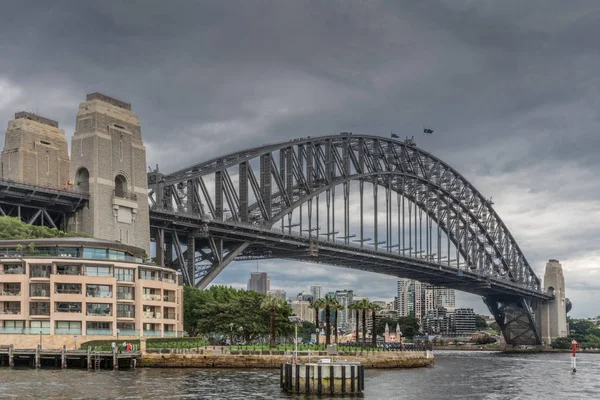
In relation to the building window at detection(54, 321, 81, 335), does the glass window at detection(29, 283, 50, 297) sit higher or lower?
higher

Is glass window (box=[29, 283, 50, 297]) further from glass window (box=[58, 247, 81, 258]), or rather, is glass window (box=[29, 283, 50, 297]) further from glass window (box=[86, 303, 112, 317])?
glass window (box=[86, 303, 112, 317])

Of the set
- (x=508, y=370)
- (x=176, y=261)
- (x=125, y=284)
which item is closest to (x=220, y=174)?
(x=176, y=261)

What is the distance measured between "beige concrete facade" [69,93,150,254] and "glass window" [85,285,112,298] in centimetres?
1655

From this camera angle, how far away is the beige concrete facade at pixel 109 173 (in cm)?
12381

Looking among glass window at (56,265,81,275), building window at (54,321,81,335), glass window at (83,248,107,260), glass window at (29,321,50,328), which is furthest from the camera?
glass window at (83,248,107,260)

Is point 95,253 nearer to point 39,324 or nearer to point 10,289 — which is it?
point 10,289

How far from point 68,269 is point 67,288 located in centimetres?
223

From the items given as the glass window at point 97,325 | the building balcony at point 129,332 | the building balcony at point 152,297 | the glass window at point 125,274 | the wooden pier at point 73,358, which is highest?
the glass window at point 125,274

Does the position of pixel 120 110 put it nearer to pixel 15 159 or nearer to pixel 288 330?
pixel 15 159

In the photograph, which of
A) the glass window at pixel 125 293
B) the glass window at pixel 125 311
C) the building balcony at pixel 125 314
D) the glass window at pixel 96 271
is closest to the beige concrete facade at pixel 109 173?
the glass window at pixel 125 293

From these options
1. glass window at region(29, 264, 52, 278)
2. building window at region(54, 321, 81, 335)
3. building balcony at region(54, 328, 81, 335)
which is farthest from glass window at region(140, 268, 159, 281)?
glass window at region(29, 264, 52, 278)

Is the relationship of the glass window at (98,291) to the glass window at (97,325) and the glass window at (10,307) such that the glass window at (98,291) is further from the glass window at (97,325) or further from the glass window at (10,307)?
the glass window at (10,307)

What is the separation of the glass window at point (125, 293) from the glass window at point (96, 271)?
2.79 metres

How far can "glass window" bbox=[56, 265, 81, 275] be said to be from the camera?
345 feet
